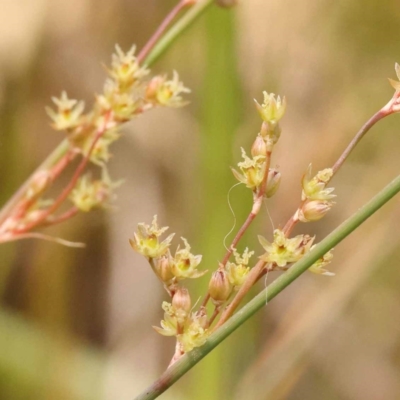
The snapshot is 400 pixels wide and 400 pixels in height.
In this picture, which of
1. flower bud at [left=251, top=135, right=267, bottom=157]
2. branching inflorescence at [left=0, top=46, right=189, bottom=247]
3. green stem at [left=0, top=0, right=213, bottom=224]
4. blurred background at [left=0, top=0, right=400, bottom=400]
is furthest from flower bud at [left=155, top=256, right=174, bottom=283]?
blurred background at [left=0, top=0, right=400, bottom=400]

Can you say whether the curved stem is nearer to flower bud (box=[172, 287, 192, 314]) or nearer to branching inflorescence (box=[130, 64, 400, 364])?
branching inflorescence (box=[130, 64, 400, 364])

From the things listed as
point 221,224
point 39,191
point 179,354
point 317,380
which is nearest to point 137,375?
point 317,380

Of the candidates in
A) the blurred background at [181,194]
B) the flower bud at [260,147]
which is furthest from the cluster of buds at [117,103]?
the blurred background at [181,194]

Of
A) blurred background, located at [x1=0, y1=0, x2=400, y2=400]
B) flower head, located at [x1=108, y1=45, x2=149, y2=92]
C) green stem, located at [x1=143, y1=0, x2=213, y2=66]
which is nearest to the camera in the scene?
flower head, located at [x1=108, y1=45, x2=149, y2=92]

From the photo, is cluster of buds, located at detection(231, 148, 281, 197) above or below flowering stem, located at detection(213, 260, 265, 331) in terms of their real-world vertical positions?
above

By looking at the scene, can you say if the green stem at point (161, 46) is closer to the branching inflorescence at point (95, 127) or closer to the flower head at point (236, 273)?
the branching inflorescence at point (95, 127)

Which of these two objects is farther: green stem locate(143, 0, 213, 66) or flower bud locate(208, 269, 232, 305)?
green stem locate(143, 0, 213, 66)
